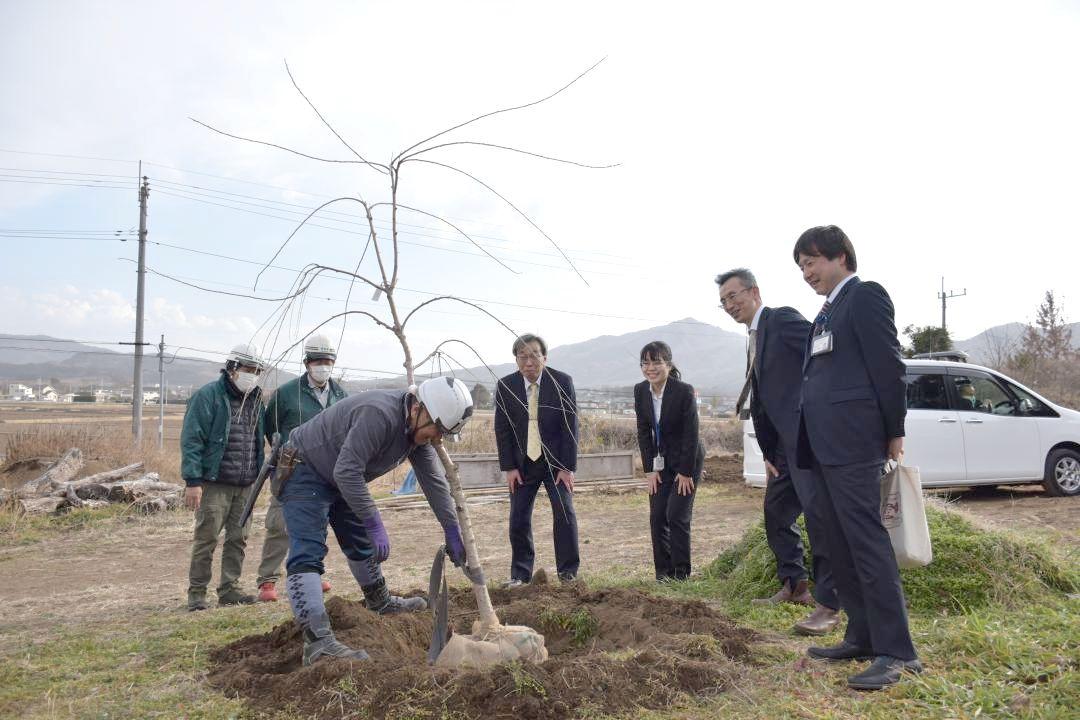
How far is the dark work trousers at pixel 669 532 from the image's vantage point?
564 cm

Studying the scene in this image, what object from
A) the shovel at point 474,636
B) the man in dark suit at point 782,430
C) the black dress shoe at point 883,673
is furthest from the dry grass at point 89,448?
the black dress shoe at point 883,673

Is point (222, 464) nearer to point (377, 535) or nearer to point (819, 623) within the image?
point (377, 535)

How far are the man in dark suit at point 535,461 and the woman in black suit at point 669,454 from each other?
1.93 feet

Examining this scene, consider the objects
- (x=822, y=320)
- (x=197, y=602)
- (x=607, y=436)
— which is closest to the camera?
(x=822, y=320)

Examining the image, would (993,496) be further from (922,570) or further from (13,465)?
(13,465)

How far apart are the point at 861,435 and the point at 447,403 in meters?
1.86

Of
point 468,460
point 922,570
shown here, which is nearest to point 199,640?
point 922,570

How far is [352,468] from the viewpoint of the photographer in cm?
373

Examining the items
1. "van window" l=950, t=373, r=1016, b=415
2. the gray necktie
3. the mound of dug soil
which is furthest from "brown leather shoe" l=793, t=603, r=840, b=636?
"van window" l=950, t=373, r=1016, b=415

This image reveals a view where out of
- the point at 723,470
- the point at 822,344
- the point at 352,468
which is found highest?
the point at 822,344

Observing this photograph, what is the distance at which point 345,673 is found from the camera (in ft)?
11.3

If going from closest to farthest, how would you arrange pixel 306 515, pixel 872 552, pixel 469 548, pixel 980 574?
pixel 872 552 < pixel 469 548 < pixel 306 515 < pixel 980 574

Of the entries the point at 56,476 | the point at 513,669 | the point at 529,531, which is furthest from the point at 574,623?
the point at 56,476

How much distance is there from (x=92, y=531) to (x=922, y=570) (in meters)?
9.16
